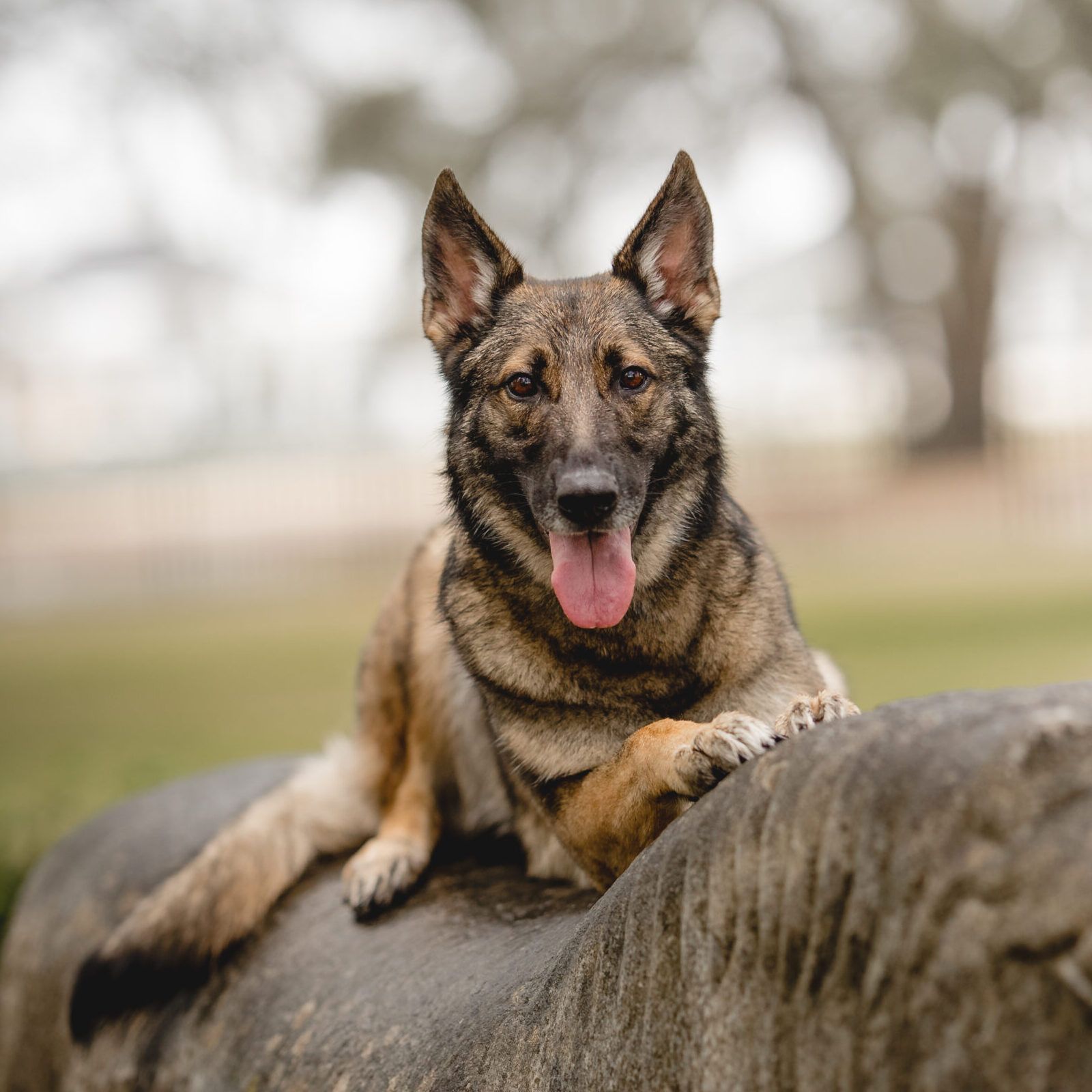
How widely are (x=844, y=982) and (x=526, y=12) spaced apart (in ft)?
53.1

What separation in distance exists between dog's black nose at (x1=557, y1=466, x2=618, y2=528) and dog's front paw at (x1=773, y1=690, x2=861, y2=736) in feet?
2.89

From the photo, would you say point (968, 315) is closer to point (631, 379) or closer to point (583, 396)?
point (631, 379)

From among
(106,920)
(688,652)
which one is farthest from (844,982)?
(106,920)

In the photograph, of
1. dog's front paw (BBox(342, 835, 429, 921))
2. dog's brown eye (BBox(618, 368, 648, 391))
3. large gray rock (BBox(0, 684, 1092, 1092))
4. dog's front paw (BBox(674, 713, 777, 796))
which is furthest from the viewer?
dog's front paw (BBox(342, 835, 429, 921))

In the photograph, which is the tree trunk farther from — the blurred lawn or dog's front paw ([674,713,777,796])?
dog's front paw ([674,713,777,796])

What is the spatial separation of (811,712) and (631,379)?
1323mm

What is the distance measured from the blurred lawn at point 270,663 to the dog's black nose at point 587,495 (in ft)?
11.5

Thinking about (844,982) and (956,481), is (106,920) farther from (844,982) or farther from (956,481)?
(956,481)

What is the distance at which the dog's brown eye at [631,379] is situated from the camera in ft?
10.5

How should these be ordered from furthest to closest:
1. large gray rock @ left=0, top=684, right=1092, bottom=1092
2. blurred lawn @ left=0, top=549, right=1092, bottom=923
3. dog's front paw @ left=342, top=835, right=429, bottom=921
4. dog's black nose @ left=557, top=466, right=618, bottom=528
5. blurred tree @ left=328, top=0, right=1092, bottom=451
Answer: blurred tree @ left=328, top=0, right=1092, bottom=451
blurred lawn @ left=0, top=549, right=1092, bottom=923
dog's front paw @ left=342, top=835, right=429, bottom=921
dog's black nose @ left=557, top=466, right=618, bottom=528
large gray rock @ left=0, top=684, right=1092, bottom=1092

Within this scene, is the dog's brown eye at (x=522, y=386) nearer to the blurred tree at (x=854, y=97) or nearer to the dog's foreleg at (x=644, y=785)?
the dog's foreleg at (x=644, y=785)

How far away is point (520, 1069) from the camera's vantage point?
2.12 meters

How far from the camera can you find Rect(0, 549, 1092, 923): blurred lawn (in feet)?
25.1

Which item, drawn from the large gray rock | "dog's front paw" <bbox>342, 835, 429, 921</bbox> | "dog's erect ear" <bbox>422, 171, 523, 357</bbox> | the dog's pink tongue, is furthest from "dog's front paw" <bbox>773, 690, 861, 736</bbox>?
"dog's erect ear" <bbox>422, 171, 523, 357</bbox>
